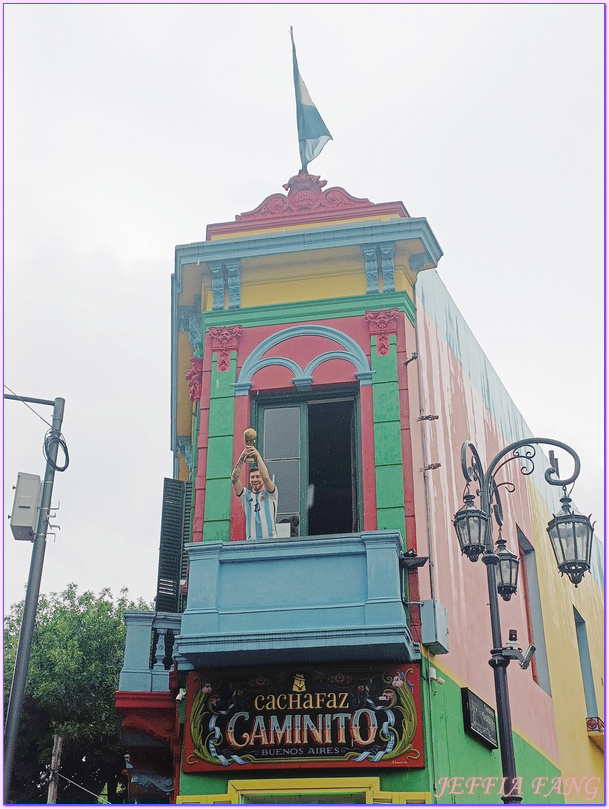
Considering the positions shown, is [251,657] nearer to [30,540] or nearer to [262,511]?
[262,511]

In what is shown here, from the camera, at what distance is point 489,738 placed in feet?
40.7

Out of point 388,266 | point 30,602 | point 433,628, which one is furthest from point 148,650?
point 388,266

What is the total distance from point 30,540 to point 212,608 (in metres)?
2.71

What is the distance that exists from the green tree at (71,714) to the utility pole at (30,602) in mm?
13986

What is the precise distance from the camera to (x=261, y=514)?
1134 cm

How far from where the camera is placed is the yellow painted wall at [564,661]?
58.9 feet

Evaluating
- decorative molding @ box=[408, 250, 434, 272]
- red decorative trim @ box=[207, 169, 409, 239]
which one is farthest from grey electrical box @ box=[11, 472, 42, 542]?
decorative molding @ box=[408, 250, 434, 272]

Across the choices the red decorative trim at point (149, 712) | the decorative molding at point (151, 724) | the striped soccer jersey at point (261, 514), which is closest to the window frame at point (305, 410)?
the striped soccer jersey at point (261, 514)

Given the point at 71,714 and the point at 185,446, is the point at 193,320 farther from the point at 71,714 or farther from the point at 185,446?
the point at 71,714

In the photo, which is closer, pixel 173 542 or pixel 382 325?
pixel 382 325

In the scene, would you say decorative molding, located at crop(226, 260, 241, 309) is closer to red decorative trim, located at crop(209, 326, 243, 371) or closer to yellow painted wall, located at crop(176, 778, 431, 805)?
red decorative trim, located at crop(209, 326, 243, 371)

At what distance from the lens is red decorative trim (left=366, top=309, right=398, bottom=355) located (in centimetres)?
1234

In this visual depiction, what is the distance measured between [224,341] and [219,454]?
1628mm

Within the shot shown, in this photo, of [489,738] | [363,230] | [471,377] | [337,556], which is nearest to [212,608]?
[337,556]
